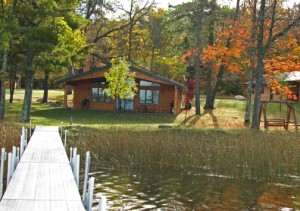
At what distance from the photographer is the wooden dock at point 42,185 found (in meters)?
6.92

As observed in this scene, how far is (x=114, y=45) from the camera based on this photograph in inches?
1935

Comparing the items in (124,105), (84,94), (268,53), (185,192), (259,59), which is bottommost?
(185,192)

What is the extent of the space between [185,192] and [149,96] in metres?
26.9

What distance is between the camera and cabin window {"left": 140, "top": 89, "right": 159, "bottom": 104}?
37.5 meters

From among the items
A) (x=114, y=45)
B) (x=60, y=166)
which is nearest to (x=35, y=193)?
(x=60, y=166)

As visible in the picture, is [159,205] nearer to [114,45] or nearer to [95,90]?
[95,90]

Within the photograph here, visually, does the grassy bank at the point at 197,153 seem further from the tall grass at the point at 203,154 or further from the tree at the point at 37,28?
the tree at the point at 37,28

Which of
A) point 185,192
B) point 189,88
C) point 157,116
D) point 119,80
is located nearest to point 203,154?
point 185,192

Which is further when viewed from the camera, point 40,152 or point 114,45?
point 114,45

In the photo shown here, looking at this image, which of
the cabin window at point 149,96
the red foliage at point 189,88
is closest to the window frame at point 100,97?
the cabin window at point 149,96

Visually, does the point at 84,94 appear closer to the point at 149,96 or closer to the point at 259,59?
the point at 149,96

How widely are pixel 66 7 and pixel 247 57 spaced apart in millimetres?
13302

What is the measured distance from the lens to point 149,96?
37.6 m

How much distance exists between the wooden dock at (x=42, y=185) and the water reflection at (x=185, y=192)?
1.20 meters
